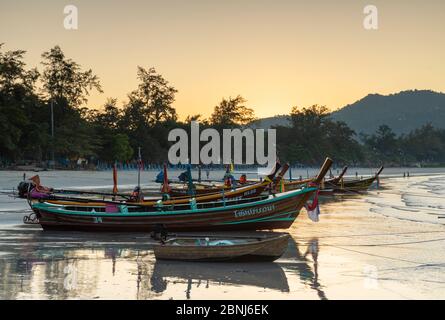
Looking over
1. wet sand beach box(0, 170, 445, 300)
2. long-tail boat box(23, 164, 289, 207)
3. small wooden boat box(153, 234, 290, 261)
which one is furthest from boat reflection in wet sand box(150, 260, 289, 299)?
long-tail boat box(23, 164, 289, 207)

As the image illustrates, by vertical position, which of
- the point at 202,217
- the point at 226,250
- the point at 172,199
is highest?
the point at 172,199

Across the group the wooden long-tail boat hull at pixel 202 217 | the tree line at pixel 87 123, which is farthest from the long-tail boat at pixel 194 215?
the tree line at pixel 87 123

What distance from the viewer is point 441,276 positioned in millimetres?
14531

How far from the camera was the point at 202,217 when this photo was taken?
2239 centimetres

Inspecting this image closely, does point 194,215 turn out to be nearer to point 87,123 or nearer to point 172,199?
point 172,199

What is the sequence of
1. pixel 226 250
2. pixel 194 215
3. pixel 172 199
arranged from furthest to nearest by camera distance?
1. pixel 172 199
2. pixel 194 215
3. pixel 226 250

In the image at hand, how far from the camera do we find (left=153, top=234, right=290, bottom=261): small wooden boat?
15.4 m

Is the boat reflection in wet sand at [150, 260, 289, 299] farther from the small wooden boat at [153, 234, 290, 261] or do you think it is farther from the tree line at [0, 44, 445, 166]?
the tree line at [0, 44, 445, 166]

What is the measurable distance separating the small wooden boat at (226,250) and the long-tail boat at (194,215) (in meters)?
6.41

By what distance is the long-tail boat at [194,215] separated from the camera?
2241 centimetres

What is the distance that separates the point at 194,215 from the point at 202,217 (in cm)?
30

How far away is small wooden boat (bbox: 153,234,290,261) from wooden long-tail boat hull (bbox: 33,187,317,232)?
6.40m

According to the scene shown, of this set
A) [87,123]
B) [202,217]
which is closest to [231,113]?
[87,123]
